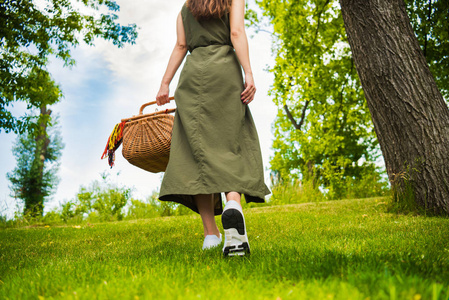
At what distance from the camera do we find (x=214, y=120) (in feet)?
9.43

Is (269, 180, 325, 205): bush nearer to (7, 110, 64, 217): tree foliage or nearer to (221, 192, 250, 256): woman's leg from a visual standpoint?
(221, 192, 250, 256): woman's leg

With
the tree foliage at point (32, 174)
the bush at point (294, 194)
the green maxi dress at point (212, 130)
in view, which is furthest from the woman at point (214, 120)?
the tree foliage at point (32, 174)

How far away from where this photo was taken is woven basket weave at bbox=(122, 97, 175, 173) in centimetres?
330

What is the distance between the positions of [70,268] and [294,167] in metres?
16.9

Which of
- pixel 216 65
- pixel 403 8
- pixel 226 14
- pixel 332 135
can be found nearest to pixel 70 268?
pixel 216 65

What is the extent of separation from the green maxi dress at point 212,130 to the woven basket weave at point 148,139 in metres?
0.33

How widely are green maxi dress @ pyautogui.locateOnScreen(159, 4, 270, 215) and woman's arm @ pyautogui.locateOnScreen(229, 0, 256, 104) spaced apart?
0.07m

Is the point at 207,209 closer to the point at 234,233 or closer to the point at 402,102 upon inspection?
the point at 234,233

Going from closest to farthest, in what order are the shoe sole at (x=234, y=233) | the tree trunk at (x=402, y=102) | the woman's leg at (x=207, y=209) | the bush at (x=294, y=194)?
the shoe sole at (x=234, y=233) → the woman's leg at (x=207, y=209) → the tree trunk at (x=402, y=102) → the bush at (x=294, y=194)

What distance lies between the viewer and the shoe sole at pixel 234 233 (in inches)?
101

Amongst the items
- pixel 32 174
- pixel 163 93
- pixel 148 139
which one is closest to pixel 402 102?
pixel 163 93

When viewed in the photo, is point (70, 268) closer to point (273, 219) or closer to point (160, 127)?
point (160, 127)

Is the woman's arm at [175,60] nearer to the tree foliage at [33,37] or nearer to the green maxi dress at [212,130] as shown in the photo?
the green maxi dress at [212,130]

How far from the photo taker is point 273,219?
215 inches
